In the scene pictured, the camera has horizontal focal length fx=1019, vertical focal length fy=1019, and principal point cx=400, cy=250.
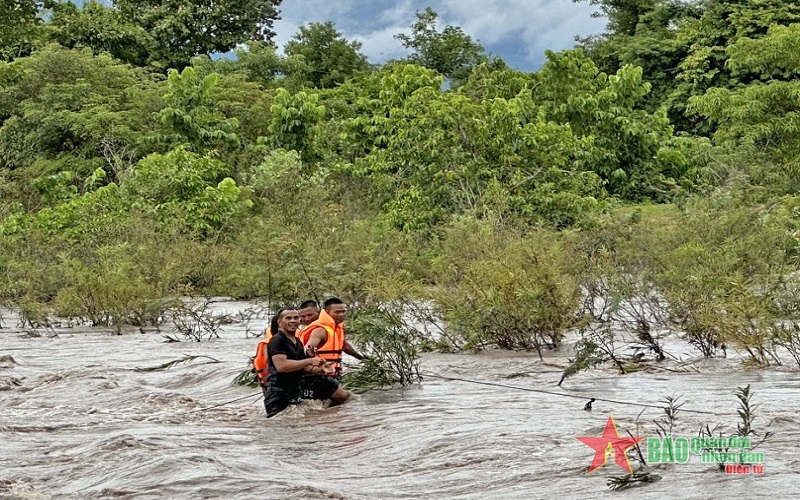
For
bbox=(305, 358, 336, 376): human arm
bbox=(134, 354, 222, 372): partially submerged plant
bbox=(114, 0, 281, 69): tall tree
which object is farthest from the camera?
bbox=(114, 0, 281, 69): tall tree

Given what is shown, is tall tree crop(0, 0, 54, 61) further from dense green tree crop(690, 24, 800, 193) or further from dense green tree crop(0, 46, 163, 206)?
dense green tree crop(690, 24, 800, 193)

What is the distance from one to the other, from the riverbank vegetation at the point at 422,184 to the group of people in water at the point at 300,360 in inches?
26.8

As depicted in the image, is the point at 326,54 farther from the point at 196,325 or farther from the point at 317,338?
the point at 317,338

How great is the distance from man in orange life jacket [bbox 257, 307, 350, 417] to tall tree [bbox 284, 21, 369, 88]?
30.7 meters

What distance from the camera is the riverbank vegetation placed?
38.3 ft

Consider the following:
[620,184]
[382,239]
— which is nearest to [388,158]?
[382,239]

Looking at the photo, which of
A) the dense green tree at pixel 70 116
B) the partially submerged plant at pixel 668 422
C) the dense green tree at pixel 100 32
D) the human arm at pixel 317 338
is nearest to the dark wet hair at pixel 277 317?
the human arm at pixel 317 338

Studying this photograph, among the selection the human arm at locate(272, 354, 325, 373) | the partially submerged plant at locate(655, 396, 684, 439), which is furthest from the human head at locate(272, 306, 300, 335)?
the partially submerged plant at locate(655, 396, 684, 439)

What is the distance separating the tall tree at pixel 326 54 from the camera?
38.8m

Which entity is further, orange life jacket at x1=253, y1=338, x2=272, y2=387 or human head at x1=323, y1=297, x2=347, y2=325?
human head at x1=323, y1=297, x2=347, y2=325

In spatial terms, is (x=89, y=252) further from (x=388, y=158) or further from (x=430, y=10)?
(x=430, y=10)

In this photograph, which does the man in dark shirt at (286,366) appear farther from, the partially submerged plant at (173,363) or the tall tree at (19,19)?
the tall tree at (19,19)

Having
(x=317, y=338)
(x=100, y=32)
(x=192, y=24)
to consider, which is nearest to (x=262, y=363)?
(x=317, y=338)

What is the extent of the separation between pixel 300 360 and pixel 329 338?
681 millimetres
